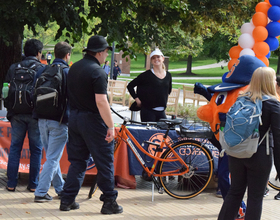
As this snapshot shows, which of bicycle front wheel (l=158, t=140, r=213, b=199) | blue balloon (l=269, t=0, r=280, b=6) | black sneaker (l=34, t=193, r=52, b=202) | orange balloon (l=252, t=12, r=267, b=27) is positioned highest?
blue balloon (l=269, t=0, r=280, b=6)

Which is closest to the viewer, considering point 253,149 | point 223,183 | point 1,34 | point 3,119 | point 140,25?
point 253,149

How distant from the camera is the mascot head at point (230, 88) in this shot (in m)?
4.18

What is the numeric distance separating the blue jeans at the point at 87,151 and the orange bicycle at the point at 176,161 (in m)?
0.74

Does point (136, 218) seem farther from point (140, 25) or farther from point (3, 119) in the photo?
point (140, 25)

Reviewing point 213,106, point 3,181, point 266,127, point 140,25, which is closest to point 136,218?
point 213,106

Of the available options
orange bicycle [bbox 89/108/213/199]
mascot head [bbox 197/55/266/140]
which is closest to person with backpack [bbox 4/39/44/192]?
orange bicycle [bbox 89/108/213/199]

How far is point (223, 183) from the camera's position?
478 cm

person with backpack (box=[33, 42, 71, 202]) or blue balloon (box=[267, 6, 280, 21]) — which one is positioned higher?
blue balloon (box=[267, 6, 280, 21])

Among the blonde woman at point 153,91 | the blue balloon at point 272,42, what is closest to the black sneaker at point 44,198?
the blonde woman at point 153,91

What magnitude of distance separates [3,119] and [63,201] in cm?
222

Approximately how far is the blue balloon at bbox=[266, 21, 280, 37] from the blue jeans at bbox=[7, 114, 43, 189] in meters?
4.12

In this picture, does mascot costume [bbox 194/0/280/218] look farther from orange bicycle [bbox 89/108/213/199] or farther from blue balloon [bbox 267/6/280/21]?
orange bicycle [bbox 89/108/213/199]

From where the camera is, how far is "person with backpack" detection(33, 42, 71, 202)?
16.2 ft

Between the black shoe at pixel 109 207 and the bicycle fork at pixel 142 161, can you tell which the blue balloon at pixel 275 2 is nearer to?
the bicycle fork at pixel 142 161
